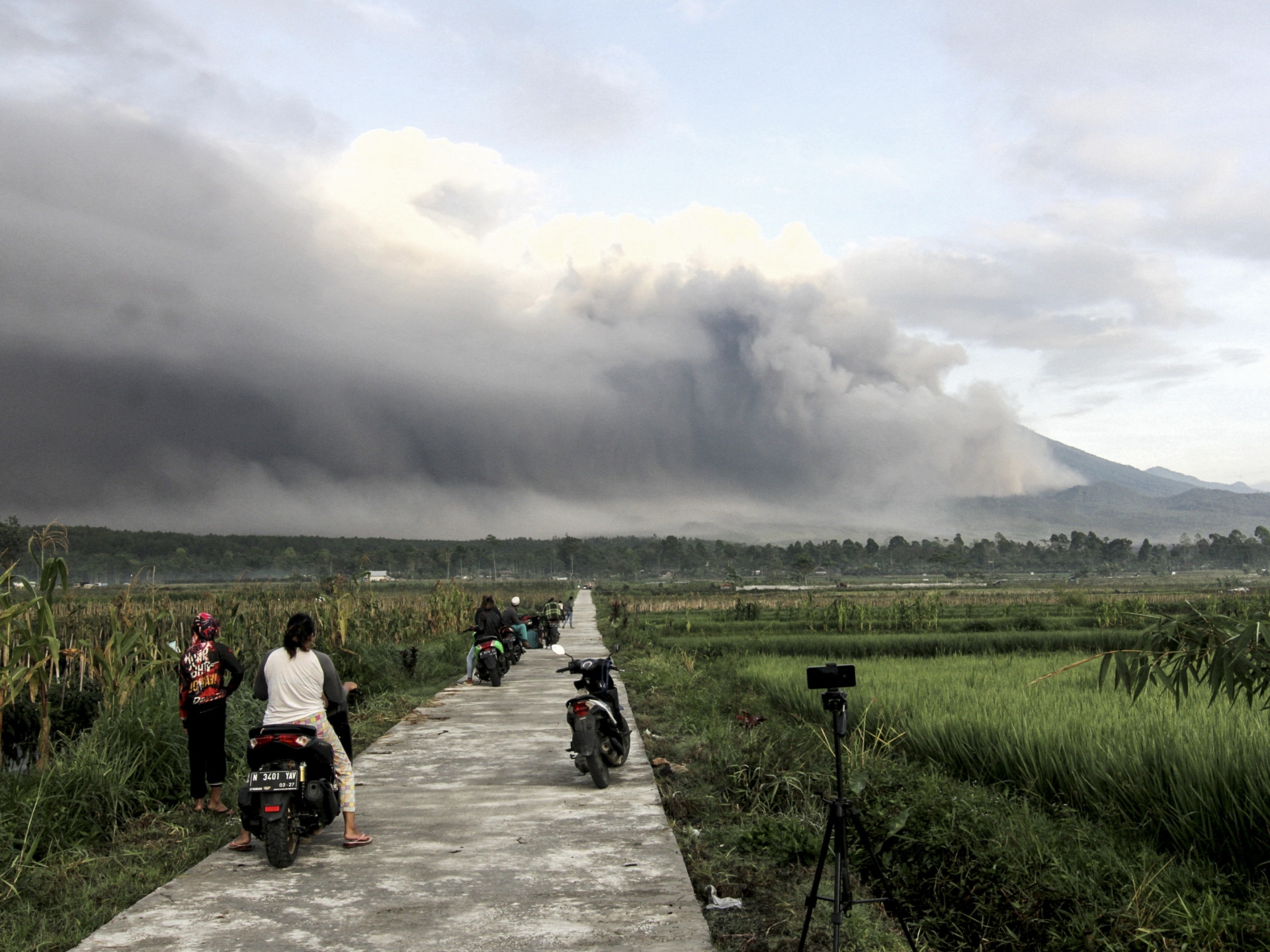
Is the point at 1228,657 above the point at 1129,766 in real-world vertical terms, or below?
above

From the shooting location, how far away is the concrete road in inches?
173

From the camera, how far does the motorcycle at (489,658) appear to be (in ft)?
50.7

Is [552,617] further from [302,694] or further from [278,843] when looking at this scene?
[278,843]

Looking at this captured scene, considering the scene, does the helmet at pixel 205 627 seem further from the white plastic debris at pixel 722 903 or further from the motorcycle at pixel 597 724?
the white plastic debris at pixel 722 903

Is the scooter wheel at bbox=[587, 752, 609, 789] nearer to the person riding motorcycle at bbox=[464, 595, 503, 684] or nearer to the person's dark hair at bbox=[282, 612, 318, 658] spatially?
the person's dark hair at bbox=[282, 612, 318, 658]

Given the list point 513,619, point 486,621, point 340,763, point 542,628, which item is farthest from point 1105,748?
point 542,628

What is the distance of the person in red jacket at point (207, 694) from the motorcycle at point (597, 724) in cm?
257

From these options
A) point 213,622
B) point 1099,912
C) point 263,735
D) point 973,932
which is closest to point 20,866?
point 263,735

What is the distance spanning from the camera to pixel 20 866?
5.46 metres

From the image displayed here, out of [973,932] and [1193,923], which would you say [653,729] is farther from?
[1193,923]

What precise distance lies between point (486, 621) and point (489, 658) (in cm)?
66

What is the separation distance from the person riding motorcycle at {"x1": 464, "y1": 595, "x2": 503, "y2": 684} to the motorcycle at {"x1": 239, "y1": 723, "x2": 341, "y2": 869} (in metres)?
9.46

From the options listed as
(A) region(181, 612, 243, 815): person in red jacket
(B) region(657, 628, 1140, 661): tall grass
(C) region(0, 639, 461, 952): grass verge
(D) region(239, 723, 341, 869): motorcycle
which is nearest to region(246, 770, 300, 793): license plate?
(D) region(239, 723, 341, 869): motorcycle

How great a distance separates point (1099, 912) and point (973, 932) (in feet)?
2.61
